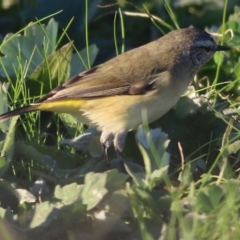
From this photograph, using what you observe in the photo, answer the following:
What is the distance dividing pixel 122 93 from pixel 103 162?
474 millimetres

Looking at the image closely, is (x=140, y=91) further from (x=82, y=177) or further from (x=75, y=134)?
(x=82, y=177)

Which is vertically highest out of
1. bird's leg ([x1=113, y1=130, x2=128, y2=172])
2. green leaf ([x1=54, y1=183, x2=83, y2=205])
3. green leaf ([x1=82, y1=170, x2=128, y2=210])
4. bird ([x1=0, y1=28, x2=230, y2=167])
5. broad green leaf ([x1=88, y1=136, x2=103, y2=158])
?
green leaf ([x1=82, y1=170, x2=128, y2=210])

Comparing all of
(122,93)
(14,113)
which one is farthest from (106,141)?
(14,113)

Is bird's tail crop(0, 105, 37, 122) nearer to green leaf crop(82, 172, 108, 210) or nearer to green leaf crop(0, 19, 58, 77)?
green leaf crop(0, 19, 58, 77)

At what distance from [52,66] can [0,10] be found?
154cm

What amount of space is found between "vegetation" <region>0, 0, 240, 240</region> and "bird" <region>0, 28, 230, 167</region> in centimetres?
8

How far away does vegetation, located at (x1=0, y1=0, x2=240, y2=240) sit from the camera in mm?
2781

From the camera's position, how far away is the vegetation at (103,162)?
9.12 ft

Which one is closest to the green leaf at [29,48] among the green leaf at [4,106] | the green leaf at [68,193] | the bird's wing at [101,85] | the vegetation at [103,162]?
the vegetation at [103,162]

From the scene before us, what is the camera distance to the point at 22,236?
281 cm

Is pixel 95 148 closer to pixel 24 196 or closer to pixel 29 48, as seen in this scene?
pixel 24 196

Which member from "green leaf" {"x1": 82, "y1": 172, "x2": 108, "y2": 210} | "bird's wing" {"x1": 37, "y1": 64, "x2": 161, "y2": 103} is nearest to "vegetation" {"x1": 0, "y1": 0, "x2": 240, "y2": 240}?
"green leaf" {"x1": 82, "y1": 172, "x2": 108, "y2": 210}

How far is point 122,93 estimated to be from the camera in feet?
12.5

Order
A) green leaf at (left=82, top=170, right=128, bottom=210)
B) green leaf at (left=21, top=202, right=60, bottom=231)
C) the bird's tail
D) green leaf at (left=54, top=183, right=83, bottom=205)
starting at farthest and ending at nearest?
the bird's tail
green leaf at (left=54, top=183, right=83, bottom=205)
green leaf at (left=82, top=170, right=128, bottom=210)
green leaf at (left=21, top=202, right=60, bottom=231)
